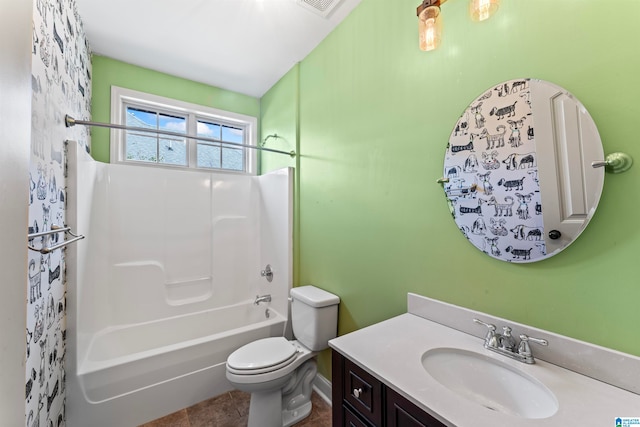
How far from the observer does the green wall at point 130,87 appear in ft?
7.27

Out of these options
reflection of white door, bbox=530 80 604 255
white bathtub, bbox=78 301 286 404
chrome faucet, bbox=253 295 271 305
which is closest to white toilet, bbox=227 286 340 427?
white bathtub, bbox=78 301 286 404

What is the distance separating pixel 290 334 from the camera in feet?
7.08

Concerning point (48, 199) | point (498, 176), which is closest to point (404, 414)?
point (498, 176)

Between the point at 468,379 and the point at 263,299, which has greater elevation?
the point at 468,379

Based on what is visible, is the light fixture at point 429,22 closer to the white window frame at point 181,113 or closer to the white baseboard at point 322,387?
the white window frame at point 181,113

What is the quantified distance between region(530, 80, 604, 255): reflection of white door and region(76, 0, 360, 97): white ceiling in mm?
1354

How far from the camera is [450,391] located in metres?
0.77

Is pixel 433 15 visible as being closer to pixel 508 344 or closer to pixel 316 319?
pixel 508 344

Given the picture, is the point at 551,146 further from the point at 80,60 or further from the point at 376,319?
the point at 80,60

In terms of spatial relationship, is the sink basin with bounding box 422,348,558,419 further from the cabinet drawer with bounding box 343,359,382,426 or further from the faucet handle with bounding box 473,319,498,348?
the cabinet drawer with bounding box 343,359,382,426

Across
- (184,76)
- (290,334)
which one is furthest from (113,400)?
(184,76)

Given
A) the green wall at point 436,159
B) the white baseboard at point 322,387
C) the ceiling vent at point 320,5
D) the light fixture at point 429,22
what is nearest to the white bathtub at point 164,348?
the white baseboard at point 322,387

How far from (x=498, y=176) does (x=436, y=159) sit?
29 cm

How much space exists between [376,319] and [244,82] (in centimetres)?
252
